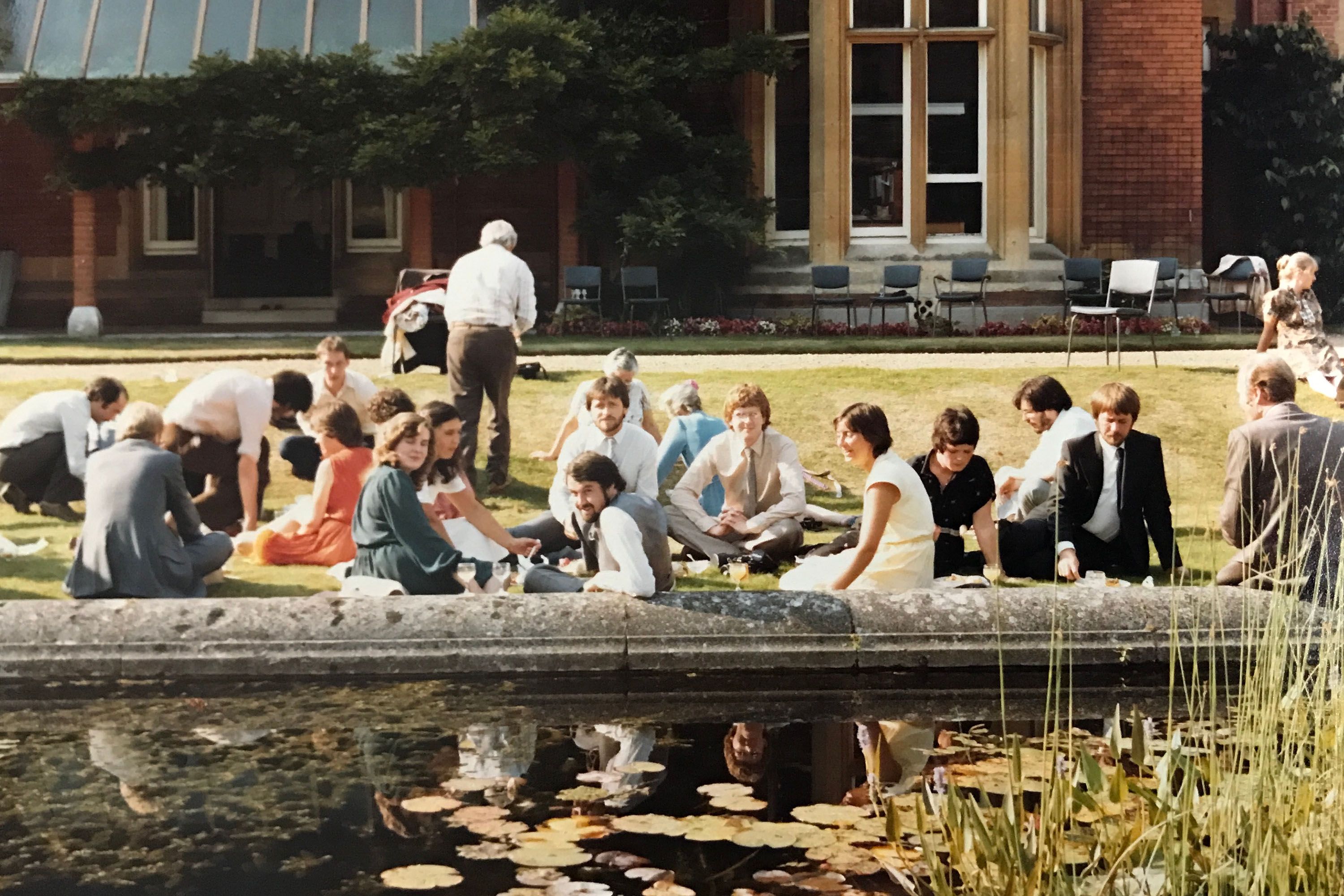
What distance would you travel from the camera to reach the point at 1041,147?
1880 centimetres

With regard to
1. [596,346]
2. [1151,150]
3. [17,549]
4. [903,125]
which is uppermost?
[903,125]

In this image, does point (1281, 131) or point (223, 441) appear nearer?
point (223, 441)

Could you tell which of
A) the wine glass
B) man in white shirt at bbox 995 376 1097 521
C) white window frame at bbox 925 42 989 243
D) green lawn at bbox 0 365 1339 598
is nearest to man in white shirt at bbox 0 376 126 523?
green lawn at bbox 0 365 1339 598

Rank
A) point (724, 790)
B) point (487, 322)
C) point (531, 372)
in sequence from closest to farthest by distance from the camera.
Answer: point (724, 790), point (487, 322), point (531, 372)

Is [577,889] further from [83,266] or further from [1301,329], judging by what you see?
[83,266]

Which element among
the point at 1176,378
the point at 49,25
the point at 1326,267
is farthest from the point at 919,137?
the point at 49,25

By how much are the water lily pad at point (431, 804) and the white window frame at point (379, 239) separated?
14850mm

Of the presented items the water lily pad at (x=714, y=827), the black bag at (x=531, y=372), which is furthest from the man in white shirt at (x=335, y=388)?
the water lily pad at (x=714, y=827)

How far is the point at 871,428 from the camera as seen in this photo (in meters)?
7.46

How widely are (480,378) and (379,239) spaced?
9.92 meters

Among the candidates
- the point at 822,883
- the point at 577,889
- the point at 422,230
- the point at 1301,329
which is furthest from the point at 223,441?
the point at 422,230

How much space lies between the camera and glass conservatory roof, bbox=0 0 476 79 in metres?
15.3

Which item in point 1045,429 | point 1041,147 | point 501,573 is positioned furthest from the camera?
point 1041,147

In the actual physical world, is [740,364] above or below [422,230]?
below
